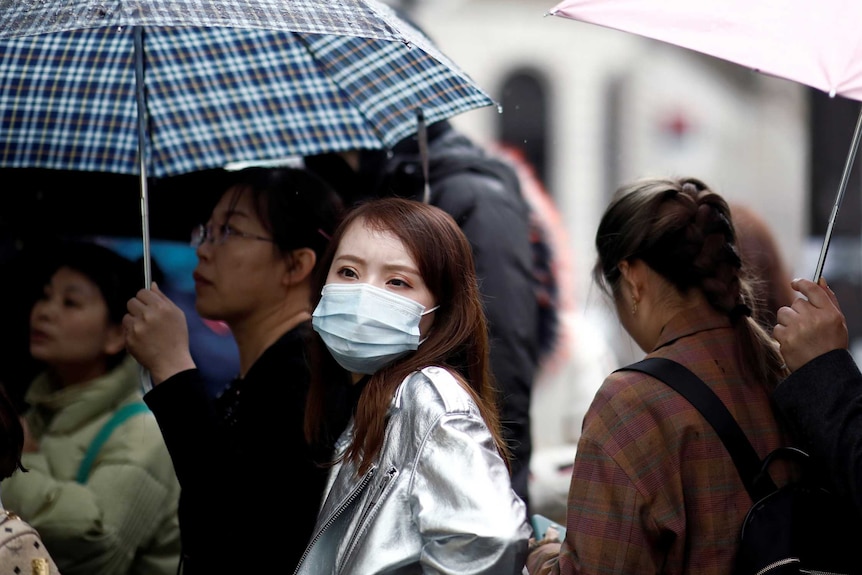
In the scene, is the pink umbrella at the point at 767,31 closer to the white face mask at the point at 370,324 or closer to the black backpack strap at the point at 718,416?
the black backpack strap at the point at 718,416

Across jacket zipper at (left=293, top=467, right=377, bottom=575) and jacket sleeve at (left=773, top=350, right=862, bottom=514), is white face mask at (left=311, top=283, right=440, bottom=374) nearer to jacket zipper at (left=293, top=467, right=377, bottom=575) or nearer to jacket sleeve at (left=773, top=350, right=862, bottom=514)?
jacket zipper at (left=293, top=467, right=377, bottom=575)

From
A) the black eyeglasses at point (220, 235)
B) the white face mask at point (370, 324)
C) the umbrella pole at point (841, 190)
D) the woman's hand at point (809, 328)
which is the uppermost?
the umbrella pole at point (841, 190)

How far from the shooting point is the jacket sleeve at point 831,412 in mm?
2338

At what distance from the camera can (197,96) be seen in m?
3.80

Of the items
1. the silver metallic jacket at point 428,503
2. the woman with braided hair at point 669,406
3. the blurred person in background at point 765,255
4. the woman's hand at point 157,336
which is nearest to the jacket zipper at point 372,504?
the silver metallic jacket at point 428,503

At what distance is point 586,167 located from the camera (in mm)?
9914

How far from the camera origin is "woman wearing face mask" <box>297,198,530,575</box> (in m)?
2.21

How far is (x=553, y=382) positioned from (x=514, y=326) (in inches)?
78.7

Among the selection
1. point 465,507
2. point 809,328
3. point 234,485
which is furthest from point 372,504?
point 809,328

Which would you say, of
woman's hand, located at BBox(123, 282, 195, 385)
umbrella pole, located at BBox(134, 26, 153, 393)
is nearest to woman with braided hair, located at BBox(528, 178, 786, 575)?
woman's hand, located at BBox(123, 282, 195, 385)

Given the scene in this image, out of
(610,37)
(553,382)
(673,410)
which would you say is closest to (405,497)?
(673,410)

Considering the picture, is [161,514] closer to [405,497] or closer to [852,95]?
[405,497]

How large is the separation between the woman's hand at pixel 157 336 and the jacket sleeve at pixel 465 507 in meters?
0.86

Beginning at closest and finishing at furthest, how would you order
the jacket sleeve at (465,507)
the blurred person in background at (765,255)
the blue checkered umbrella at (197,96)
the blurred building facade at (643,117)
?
the jacket sleeve at (465,507) → the blue checkered umbrella at (197,96) → the blurred person in background at (765,255) → the blurred building facade at (643,117)
